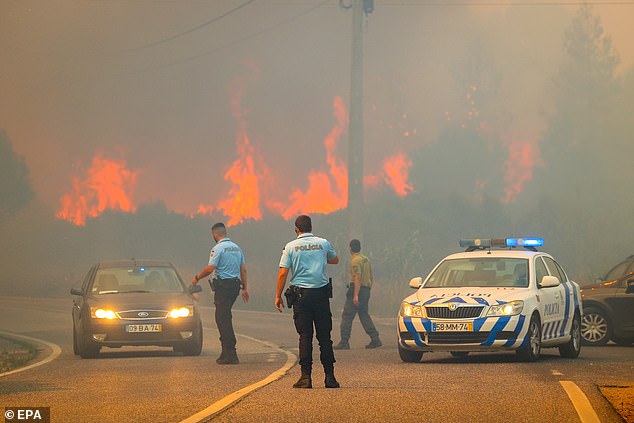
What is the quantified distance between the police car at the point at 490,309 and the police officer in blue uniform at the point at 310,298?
3770mm

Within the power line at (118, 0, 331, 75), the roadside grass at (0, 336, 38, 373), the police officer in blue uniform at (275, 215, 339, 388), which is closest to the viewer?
the police officer in blue uniform at (275, 215, 339, 388)

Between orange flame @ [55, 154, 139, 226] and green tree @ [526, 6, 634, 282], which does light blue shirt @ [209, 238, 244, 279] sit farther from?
orange flame @ [55, 154, 139, 226]

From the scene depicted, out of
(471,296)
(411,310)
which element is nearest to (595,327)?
(471,296)

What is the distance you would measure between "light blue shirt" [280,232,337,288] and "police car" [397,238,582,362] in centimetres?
381

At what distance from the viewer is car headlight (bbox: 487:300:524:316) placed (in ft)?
57.6

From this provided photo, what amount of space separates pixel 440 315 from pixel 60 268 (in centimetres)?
4577

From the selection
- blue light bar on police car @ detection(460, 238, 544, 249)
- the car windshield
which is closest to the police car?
blue light bar on police car @ detection(460, 238, 544, 249)

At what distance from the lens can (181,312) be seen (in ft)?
66.2

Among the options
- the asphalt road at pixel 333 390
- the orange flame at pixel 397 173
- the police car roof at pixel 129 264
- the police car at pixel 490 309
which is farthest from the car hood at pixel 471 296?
the orange flame at pixel 397 173

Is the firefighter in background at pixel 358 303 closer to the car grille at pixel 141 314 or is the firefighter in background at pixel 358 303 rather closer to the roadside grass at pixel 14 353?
the car grille at pixel 141 314

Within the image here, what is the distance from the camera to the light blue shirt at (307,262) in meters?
14.2

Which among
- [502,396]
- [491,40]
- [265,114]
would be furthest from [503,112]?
[502,396]

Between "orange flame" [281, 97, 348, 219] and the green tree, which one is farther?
the green tree

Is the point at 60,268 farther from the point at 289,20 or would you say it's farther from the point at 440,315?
the point at 440,315
